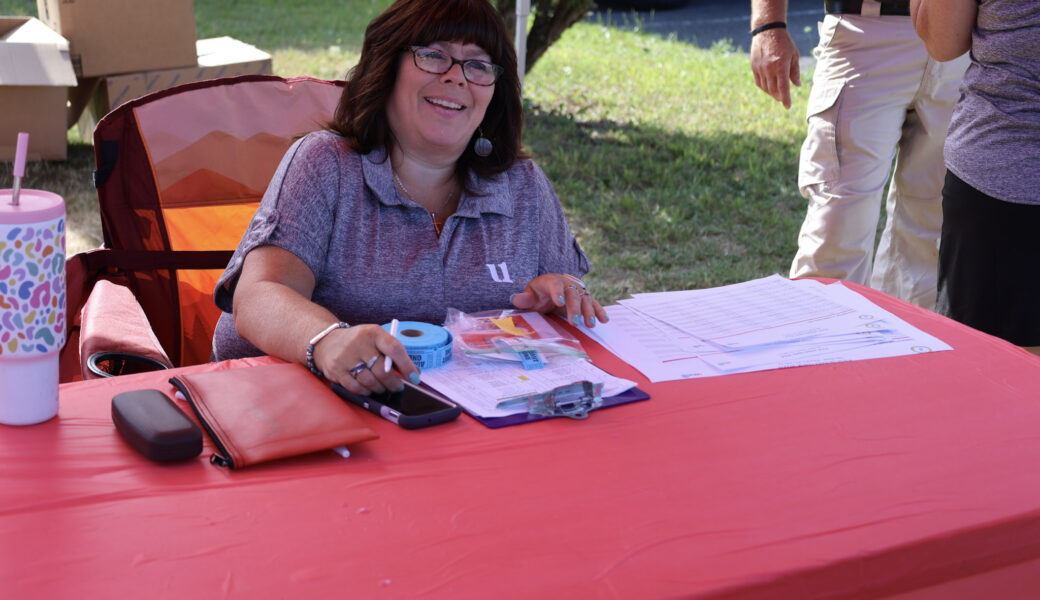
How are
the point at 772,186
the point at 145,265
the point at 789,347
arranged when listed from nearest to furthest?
the point at 789,347
the point at 145,265
the point at 772,186

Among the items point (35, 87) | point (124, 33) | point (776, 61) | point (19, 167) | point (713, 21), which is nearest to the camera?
point (19, 167)

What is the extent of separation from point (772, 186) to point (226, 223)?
11.4ft

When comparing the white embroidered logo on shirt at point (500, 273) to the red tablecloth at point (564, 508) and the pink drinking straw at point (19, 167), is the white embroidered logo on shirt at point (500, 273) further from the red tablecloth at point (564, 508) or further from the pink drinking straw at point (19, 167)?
the pink drinking straw at point (19, 167)

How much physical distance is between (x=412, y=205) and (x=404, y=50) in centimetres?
30

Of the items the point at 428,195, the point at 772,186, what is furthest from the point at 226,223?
the point at 772,186

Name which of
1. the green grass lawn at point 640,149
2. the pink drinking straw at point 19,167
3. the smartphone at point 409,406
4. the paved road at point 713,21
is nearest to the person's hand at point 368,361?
the smartphone at point 409,406

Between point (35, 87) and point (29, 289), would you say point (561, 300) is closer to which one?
point (29, 289)

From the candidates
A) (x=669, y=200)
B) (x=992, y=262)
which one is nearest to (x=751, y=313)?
(x=992, y=262)

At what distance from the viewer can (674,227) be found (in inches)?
178

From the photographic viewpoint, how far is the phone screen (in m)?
1.35

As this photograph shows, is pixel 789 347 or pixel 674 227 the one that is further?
pixel 674 227

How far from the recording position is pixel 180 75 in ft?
15.1

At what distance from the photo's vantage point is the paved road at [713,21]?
8.88m

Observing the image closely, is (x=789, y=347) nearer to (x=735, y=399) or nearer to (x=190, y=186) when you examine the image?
(x=735, y=399)
